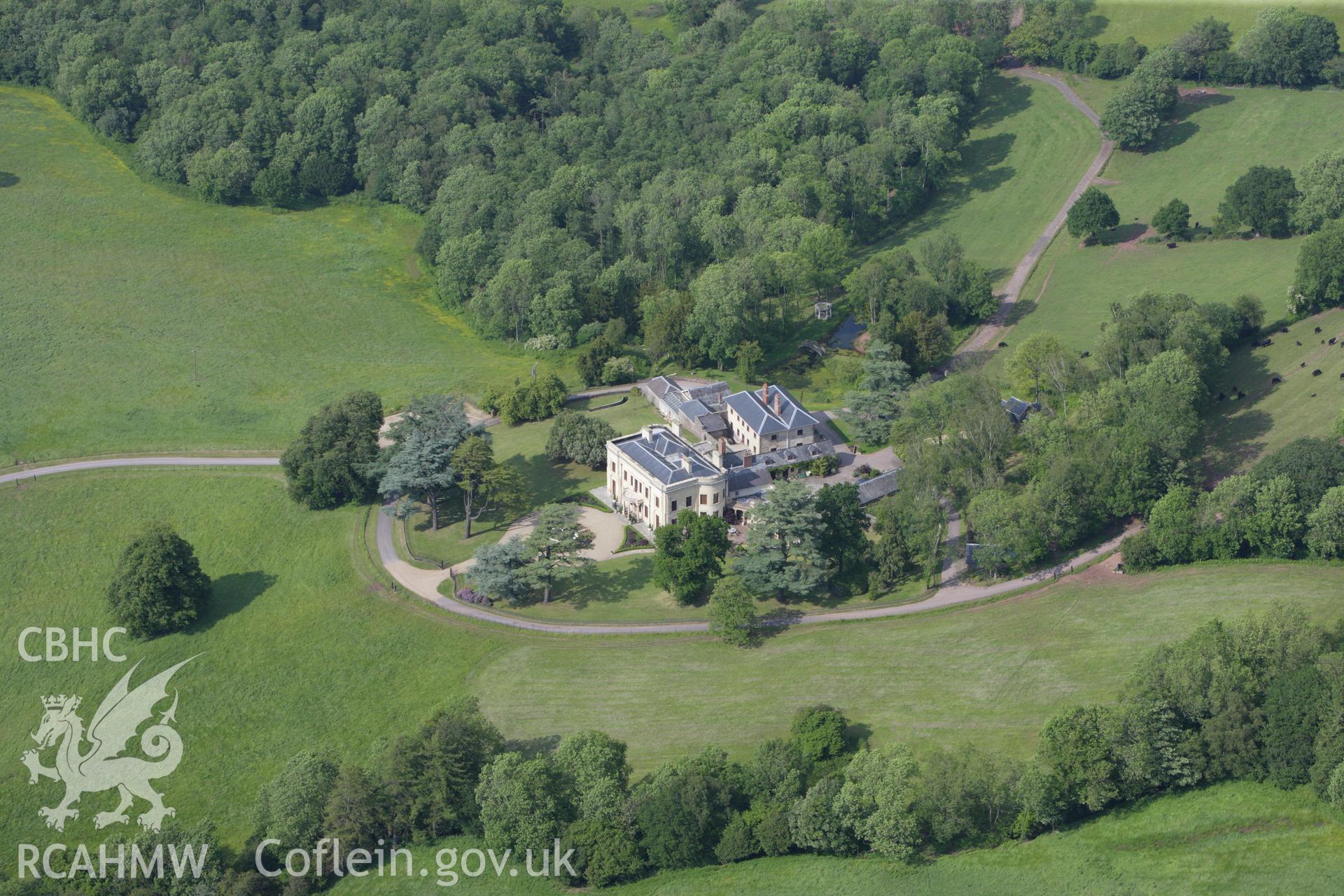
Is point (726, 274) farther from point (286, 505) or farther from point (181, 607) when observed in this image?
point (181, 607)

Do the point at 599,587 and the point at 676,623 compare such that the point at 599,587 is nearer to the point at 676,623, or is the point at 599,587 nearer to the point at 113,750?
the point at 676,623

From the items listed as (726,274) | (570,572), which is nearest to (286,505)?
(570,572)

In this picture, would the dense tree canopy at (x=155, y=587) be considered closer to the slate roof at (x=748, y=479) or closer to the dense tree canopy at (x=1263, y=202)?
the slate roof at (x=748, y=479)

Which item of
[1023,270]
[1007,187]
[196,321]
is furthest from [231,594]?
[1007,187]

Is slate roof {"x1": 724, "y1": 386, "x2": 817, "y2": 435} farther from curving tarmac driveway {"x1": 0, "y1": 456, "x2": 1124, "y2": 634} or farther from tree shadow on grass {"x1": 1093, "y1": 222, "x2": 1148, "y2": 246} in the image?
tree shadow on grass {"x1": 1093, "y1": 222, "x2": 1148, "y2": 246}

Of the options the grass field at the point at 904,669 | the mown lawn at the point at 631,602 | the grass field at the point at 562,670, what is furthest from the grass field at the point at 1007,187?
the grass field at the point at 562,670

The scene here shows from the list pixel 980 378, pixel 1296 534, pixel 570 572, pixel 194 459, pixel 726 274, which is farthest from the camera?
pixel 726 274

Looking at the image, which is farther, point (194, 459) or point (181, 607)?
point (194, 459)
